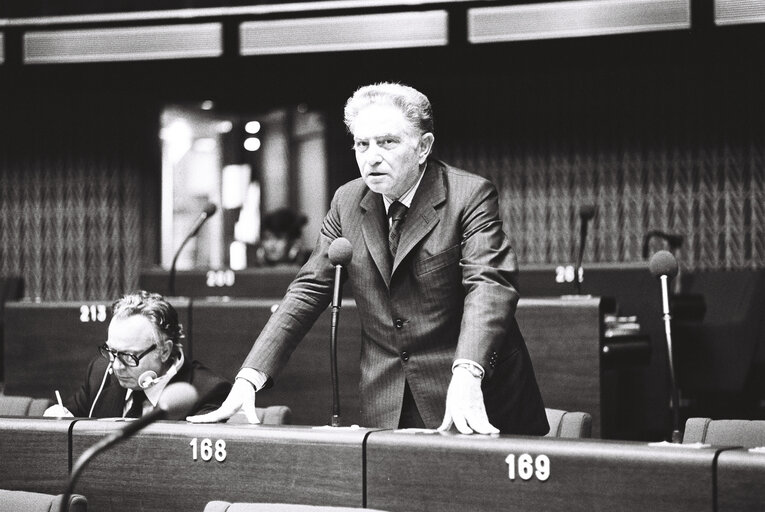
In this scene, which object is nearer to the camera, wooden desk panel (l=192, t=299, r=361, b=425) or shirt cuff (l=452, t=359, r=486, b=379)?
shirt cuff (l=452, t=359, r=486, b=379)

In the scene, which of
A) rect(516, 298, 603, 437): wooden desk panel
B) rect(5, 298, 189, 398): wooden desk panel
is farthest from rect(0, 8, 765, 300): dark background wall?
rect(516, 298, 603, 437): wooden desk panel

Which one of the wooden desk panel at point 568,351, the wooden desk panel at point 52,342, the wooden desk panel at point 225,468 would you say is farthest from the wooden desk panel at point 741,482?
the wooden desk panel at point 52,342

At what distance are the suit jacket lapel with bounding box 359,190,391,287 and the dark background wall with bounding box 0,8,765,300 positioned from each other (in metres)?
4.18

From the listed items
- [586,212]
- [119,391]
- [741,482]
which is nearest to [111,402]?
[119,391]

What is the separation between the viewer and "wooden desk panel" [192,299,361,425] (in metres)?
4.29

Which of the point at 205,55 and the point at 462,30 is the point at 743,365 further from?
the point at 205,55

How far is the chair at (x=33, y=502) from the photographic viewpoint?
6.45 ft

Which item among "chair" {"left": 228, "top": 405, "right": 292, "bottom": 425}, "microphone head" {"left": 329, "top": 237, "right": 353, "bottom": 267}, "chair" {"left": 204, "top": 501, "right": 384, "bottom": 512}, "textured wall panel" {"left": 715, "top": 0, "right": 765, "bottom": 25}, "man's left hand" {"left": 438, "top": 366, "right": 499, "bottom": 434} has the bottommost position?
"chair" {"left": 228, "top": 405, "right": 292, "bottom": 425}

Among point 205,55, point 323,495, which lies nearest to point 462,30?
point 205,55

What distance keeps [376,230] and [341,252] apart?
0.15 meters

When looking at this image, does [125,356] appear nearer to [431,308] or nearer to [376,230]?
[376,230]

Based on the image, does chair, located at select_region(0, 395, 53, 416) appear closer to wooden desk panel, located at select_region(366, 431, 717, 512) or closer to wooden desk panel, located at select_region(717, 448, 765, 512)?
wooden desk panel, located at select_region(366, 431, 717, 512)

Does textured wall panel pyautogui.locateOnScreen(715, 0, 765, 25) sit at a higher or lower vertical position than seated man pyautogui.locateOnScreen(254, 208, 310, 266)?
higher

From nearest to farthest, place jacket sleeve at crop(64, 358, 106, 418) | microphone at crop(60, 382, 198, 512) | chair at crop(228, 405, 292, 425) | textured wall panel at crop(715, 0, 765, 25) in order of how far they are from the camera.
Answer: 1. microphone at crop(60, 382, 198, 512)
2. chair at crop(228, 405, 292, 425)
3. jacket sleeve at crop(64, 358, 106, 418)
4. textured wall panel at crop(715, 0, 765, 25)
